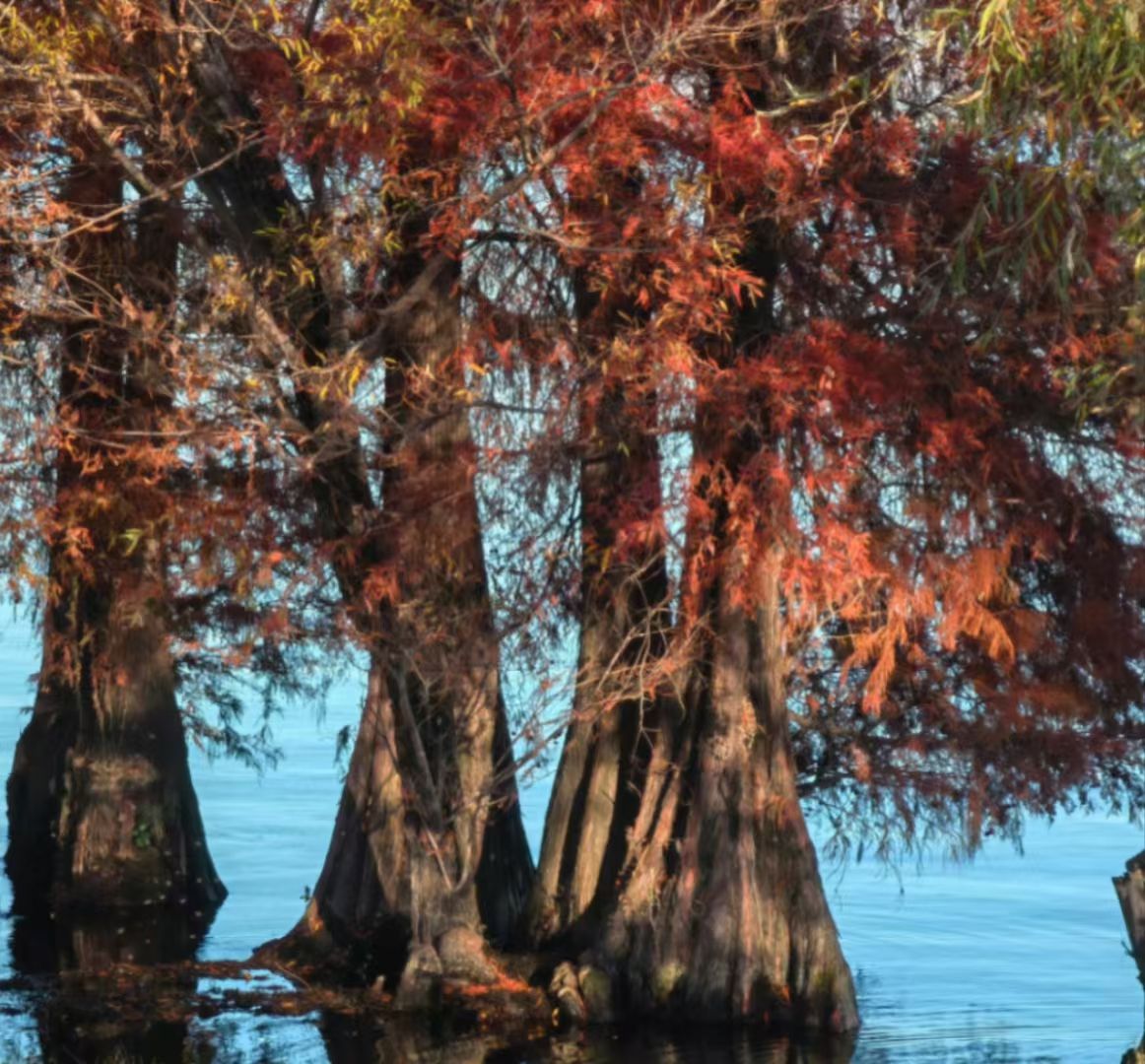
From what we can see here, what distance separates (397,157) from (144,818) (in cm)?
928

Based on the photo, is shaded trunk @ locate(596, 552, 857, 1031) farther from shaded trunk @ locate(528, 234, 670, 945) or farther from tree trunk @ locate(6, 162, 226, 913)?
tree trunk @ locate(6, 162, 226, 913)

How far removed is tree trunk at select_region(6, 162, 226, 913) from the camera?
19203 mm

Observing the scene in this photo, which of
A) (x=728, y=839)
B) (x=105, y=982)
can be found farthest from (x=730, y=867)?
(x=105, y=982)

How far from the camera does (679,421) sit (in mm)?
14953

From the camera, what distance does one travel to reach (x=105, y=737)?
21156mm

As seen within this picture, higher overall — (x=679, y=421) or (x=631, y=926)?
(x=679, y=421)

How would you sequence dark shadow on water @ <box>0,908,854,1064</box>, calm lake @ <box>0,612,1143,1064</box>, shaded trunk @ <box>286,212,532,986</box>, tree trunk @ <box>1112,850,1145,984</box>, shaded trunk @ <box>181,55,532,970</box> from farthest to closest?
1. shaded trunk @ <box>286,212,532,986</box>
2. calm lake @ <box>0,612,1143,1064</box>
3. shaded trunk @ <box>181,55,532,970</box>
4. dark shadow on water @ <box>0,908,854,1064</box>
5. tree trunk @ <box>1112,850,1145,984</box>

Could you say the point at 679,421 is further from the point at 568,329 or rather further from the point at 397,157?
the point at 397,157

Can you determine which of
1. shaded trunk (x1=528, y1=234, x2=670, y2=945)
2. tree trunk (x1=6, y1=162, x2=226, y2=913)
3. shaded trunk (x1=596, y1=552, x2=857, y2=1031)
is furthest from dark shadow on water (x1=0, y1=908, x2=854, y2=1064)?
tree trunk (x1=6, y1=162, x2=226, y2=913)

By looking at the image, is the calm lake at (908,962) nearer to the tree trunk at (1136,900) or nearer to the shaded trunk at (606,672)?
the shaded trunk at (606,672)

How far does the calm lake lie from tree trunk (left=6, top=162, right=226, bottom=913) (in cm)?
64

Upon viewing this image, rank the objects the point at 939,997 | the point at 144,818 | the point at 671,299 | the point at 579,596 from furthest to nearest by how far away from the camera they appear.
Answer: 1. the point at 144,818
2. the point at 939,997
3. the point at 579,596
4. the point at 671,299

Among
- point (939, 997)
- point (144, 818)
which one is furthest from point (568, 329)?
point (144, 818)

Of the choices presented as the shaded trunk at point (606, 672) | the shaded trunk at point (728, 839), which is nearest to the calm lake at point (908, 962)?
the shaded trunk at point (728, 839)
